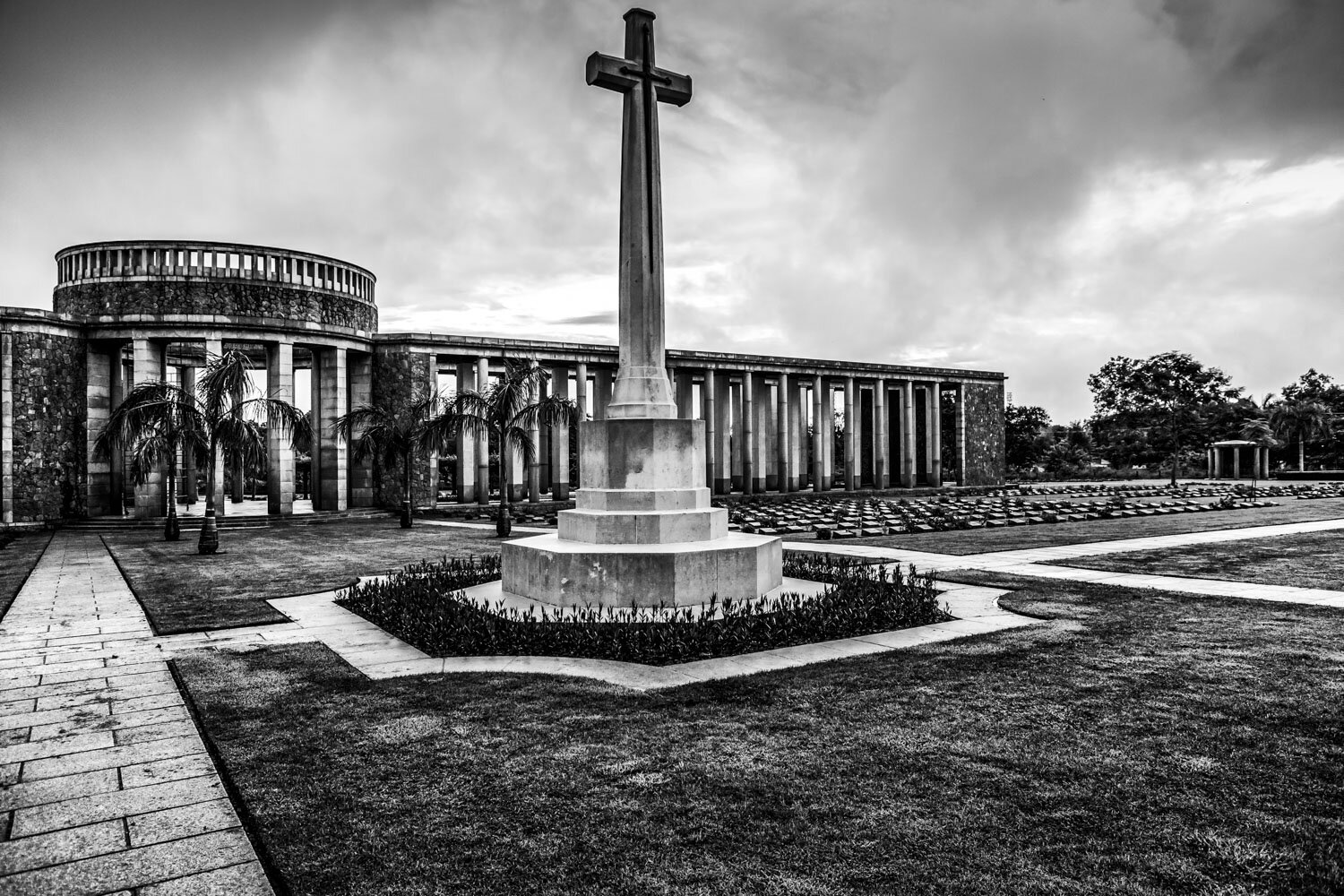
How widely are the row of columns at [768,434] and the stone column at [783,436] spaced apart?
0.18ft

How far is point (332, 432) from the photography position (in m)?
34.9

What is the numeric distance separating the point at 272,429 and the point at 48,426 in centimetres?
847

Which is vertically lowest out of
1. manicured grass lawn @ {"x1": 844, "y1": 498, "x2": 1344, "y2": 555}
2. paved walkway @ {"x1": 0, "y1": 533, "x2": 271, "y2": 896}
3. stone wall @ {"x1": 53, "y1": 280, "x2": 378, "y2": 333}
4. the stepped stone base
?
manicured grass lawn @ {"x1": 844, "y1": 498, "x2": 1344, "y2": 555}

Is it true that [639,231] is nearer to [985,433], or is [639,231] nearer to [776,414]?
[776,414]

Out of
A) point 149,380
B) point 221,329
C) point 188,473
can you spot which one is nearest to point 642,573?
point 221,329

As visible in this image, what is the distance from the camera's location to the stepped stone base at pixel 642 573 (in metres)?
10.7

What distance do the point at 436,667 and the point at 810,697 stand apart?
12.9 ft

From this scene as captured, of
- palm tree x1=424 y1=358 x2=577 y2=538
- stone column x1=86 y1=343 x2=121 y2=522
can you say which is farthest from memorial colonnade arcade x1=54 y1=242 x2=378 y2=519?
palm tree x1=424 y1=358 x2=577 y2=538

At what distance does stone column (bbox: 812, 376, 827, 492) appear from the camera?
52.6 m

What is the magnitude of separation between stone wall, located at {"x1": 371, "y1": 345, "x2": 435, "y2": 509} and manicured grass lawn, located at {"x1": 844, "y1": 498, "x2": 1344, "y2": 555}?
23181 millimetres

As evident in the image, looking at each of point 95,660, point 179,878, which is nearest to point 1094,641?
point 179,878

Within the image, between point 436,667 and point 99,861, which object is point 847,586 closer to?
point 436,667

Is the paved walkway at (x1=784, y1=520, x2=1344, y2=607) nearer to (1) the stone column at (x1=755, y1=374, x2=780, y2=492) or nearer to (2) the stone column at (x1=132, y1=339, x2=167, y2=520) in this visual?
(2) the stone column at (x1=132, y1=339, x2=167, y2=520)

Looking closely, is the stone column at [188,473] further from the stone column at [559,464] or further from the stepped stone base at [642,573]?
the stepped stone base at [642,573]
